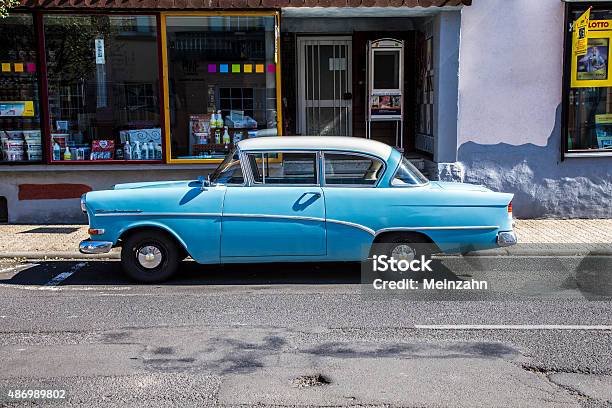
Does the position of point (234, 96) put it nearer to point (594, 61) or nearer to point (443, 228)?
point (443, 228)

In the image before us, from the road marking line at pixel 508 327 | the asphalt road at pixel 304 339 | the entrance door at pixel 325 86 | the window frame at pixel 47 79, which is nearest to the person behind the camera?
the asphalt road at pixel 304 339

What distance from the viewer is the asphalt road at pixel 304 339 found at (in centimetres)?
453

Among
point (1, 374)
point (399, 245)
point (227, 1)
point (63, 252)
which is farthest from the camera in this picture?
point (227, 1)

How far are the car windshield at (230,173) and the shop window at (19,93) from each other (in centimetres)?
455

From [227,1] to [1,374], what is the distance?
22.8 ft

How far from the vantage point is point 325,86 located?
12906 millimetres

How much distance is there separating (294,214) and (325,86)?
20.0 ft

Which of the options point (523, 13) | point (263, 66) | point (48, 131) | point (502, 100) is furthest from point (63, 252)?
point (523, 13)

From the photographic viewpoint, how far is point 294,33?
12.5m

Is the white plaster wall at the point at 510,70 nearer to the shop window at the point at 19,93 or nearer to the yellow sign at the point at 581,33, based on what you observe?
the yellow sign at the point at 581,33

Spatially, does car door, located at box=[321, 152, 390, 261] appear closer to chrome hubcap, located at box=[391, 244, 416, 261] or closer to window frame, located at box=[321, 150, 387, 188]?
window frame, located at box=[321, 150, 387, 188]

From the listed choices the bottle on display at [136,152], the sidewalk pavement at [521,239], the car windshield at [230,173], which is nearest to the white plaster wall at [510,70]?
the sidewalk pavement at [521,239]

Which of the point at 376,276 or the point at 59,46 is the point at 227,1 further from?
the point at 376,276

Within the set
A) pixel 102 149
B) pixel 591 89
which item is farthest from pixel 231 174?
pixel 591 89
